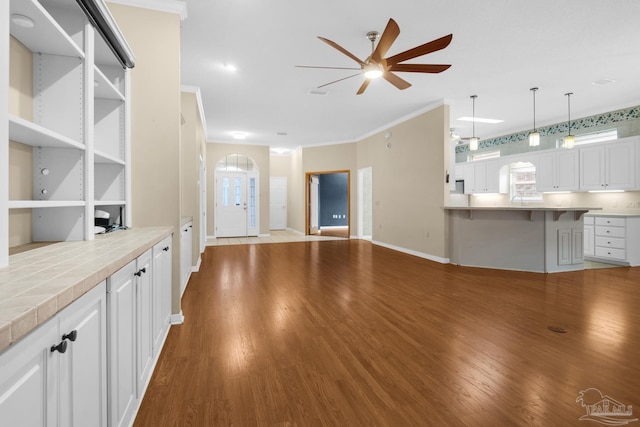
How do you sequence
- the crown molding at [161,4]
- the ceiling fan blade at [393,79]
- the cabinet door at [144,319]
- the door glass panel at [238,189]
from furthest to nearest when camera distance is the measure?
the door glass panel at [238,189] < the ceiling fan blade at [393,79] < the crown molding at [161,4] < the cabinet door at [144,319]

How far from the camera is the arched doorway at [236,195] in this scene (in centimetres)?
913

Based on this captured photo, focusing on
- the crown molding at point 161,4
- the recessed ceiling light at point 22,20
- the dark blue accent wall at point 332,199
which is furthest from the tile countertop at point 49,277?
the dark blue accent wall at point 332,199

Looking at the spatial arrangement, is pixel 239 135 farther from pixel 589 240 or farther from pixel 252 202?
pixel 589 240

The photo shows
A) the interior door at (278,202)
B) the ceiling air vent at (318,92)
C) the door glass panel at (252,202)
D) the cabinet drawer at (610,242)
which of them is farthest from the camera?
the interior door at (278,202)

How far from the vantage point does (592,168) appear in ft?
19.8

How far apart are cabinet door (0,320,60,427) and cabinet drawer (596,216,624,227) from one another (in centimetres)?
743

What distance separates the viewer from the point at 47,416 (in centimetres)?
76

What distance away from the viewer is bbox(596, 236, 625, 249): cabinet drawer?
5484 millimetres

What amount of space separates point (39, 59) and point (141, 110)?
1008mm

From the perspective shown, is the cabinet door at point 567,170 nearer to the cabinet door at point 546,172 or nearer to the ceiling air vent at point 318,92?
the cabinet door at point 546,172

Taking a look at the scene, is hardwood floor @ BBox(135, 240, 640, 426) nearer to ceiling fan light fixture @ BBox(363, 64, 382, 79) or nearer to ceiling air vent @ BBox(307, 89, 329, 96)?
ceiling fan light fixture @ BBox(363, 64, 382, 79)

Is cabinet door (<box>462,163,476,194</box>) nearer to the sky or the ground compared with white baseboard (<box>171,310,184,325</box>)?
nearer to the sky

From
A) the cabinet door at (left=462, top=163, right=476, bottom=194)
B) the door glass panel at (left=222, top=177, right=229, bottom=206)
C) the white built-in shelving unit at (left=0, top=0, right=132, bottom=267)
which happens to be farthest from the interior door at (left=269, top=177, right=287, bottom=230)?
the white built-in shelving unit at (left=0, top=0, right=132, bottom=267)

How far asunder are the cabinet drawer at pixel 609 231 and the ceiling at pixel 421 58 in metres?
2.28
